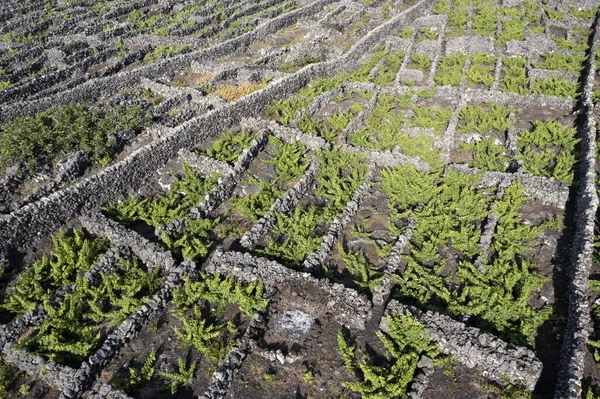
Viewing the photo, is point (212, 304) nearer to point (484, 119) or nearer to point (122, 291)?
point (122, 291)


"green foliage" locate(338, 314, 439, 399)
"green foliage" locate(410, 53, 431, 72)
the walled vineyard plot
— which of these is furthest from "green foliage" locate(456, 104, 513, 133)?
"green foliage" locate(338, 314, 439, 399)

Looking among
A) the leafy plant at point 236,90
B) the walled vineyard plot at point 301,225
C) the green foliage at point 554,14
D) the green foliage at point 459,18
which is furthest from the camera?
the green foliage at point 554,14

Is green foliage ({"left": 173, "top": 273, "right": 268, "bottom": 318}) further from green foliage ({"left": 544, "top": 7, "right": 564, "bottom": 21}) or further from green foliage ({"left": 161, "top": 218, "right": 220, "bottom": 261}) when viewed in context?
green foliage ({"left": 544, "top": 7, "right": 564, "bottom": 21})

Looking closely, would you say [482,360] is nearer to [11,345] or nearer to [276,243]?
[276,243]

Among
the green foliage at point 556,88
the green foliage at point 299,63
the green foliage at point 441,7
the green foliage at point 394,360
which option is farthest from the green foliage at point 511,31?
the green foliage at point 394,360

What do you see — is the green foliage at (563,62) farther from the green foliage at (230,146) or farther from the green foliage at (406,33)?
the green foliage at (230,146)

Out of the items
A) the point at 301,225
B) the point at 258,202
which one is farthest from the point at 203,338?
the point at 258,202

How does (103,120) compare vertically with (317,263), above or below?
above

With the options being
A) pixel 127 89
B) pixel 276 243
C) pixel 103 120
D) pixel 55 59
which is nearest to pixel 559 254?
pixel 276 243
